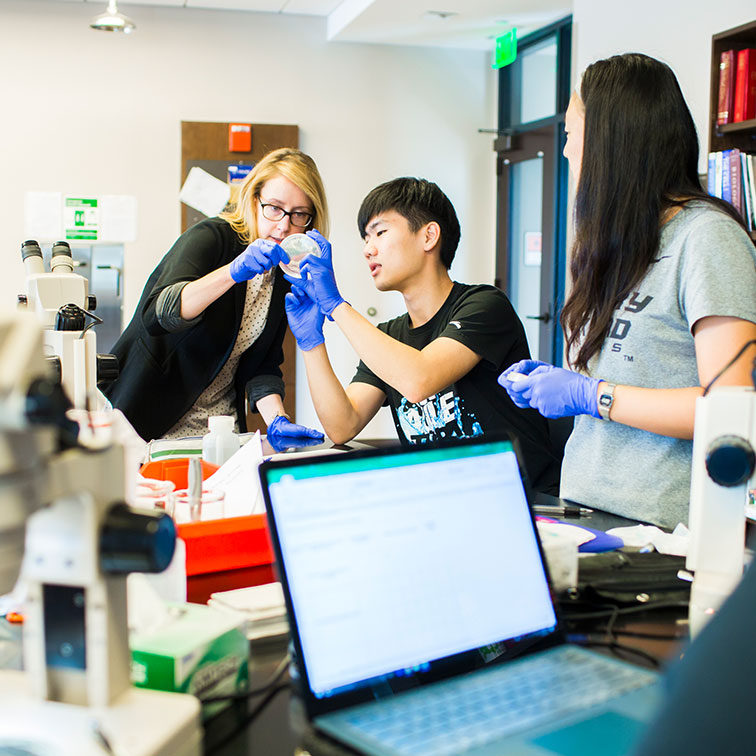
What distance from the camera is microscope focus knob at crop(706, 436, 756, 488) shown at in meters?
0.84

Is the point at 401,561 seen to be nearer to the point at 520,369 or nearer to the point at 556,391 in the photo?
the point at 556,391

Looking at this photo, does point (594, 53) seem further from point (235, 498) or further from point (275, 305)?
point (235, 498)

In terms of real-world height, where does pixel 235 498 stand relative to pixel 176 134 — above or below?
below

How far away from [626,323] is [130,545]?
1.04 m

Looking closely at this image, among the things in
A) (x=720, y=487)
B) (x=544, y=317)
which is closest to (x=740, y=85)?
(x=544, y=317)

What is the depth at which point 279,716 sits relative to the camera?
0.75 m

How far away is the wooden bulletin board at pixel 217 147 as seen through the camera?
4.98 meters

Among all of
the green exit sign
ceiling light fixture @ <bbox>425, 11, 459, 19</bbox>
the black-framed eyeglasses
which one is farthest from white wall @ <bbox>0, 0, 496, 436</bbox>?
the black-framed eyeglasses

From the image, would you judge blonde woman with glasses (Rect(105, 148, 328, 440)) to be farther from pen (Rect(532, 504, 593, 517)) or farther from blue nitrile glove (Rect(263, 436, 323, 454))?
pen (Rect(532, 504, 593, 517))

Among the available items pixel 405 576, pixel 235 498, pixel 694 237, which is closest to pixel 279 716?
pixel 405 576

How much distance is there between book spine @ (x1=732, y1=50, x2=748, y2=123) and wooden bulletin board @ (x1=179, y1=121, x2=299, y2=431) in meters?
2.83

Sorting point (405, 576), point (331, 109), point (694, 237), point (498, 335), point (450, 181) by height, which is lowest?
point (405, 576)

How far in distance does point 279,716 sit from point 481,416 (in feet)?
4.10

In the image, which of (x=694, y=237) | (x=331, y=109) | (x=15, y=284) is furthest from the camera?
(x=331, y=109)
